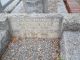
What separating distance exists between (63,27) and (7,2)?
397cm

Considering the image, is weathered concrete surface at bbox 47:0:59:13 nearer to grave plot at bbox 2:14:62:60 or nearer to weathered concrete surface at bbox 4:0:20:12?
weathered concrete surface at bbox 4:0:20:12

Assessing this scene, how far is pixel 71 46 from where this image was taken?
3277 millimetres

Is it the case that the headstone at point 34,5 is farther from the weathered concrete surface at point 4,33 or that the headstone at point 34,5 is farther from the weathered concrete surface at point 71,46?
the weathered concrete surface at point 71,46

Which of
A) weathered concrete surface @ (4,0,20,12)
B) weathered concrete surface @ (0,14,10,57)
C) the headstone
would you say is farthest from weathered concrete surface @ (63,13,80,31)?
weathered concrete surface @ (4,0,20,12)

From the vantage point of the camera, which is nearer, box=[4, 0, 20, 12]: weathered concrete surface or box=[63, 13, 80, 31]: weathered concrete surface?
box=[63, 13, 80, 31]: weathered concrete surface

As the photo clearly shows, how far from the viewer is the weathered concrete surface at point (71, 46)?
9.87ft

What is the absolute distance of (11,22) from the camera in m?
4.45

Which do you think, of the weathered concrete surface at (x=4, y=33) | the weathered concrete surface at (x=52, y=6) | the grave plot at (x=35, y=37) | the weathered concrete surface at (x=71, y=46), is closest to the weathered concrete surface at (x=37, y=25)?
the grave plot at (x=35, y=37)

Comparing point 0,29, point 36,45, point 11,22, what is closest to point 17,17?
point 11,22

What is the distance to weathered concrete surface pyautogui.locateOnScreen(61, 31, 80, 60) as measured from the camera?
3.01 meters

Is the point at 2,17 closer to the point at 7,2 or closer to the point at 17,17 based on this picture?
the point at 17,17

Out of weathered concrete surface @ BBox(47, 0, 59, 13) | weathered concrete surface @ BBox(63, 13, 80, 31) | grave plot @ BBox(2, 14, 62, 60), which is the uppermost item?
weathered concrete surface @ BBox(63, 13, 80, 31)

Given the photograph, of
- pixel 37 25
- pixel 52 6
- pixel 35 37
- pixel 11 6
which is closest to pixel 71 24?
pixel 37 25

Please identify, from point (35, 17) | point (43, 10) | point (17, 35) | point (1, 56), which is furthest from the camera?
point (43, 10)
